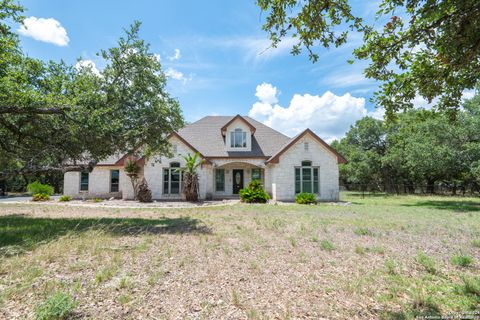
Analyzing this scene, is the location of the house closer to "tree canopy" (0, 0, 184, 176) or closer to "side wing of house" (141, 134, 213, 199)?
"side wing of house" (141, 134, 213, 199)

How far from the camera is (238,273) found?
192 inches

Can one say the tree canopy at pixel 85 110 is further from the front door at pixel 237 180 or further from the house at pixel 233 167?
the front door at pixel 237 180

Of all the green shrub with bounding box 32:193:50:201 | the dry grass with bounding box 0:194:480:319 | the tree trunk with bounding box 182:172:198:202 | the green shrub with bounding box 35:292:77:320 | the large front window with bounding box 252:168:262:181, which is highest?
the large front window with bounding box 252:168:262:181

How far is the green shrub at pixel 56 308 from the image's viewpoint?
3.27 meters

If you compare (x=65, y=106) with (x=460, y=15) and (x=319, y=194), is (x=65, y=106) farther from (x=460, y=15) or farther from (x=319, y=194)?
(x=319, y=194)

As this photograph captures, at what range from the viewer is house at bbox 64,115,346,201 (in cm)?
2025

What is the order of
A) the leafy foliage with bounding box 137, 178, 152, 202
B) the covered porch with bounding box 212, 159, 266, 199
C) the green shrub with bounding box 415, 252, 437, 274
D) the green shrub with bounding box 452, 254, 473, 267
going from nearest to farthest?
the green shrub with bounding box 415, 252, 437, 274 < the green shrub with bounding box 452, 254, 473, 267 < the leafy foliage with bounding box 137, 178, 152, 202 < the covered porch with bounding box 212, 159, 266, 199

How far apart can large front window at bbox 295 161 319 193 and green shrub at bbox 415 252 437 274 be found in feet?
47.0

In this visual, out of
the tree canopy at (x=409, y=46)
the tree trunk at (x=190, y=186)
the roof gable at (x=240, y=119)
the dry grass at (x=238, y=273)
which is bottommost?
the dry grass at (x=238, y=273)

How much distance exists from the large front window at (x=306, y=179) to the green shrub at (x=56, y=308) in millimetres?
18058

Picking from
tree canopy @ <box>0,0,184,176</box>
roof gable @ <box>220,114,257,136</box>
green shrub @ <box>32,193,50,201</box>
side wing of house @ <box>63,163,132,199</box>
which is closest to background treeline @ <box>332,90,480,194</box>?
tree canopy @ <box>0,0,184,176</box>

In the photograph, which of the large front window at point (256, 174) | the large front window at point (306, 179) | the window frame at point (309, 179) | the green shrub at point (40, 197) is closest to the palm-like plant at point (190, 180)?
the large front window at point (256, 174)

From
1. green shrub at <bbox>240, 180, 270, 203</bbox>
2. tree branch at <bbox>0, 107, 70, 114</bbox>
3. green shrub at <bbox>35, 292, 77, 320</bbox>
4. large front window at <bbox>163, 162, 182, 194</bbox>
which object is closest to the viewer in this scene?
green shrub at <bbox>35, 292, 77, 320</bbox>

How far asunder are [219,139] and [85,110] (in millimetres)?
15658
